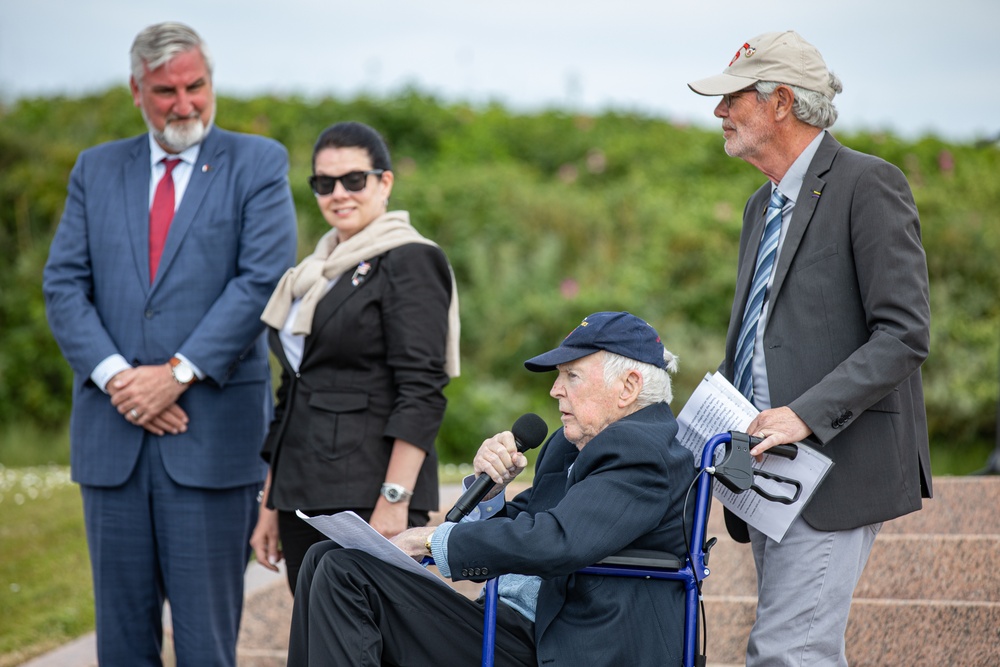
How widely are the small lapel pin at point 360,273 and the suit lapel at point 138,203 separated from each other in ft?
2.61

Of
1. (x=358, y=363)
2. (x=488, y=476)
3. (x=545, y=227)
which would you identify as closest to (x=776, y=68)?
(x=488, y=476)

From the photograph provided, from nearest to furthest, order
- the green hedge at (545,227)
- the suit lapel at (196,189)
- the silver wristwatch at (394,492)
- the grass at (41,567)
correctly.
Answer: the silver wristwatch at (394,492)
the suit lapel at (196,189)
the grass at (41,567)
the green hedge at (545,227)

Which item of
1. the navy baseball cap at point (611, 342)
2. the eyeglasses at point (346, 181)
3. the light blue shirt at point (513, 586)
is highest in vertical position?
the eyeglasses at point (346, 181)

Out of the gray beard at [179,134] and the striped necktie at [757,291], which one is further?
the gray beard at [179,134]

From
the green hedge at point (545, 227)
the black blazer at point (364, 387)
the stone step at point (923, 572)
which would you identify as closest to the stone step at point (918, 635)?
the stone step at point (923, 572)

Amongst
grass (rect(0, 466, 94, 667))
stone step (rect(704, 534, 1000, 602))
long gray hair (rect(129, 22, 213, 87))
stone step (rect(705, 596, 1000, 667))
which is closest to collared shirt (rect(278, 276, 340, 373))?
long gray hair (rect(129, 22, 213, 87))

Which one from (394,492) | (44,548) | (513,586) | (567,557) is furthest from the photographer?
(44,548)

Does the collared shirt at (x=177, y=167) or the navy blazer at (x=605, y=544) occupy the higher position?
the collared shirt at (x=177, y=167)

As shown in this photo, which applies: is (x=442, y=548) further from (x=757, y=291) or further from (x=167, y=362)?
(x=167, y=362)

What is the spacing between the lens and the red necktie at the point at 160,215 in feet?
12.8

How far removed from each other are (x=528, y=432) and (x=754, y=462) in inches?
23.4

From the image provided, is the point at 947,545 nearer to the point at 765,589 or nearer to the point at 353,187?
the point at 765,589

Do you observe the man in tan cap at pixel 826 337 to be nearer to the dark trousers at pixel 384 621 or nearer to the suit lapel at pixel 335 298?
the dark trousers at pixel 384 621

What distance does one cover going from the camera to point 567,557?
2637mm
